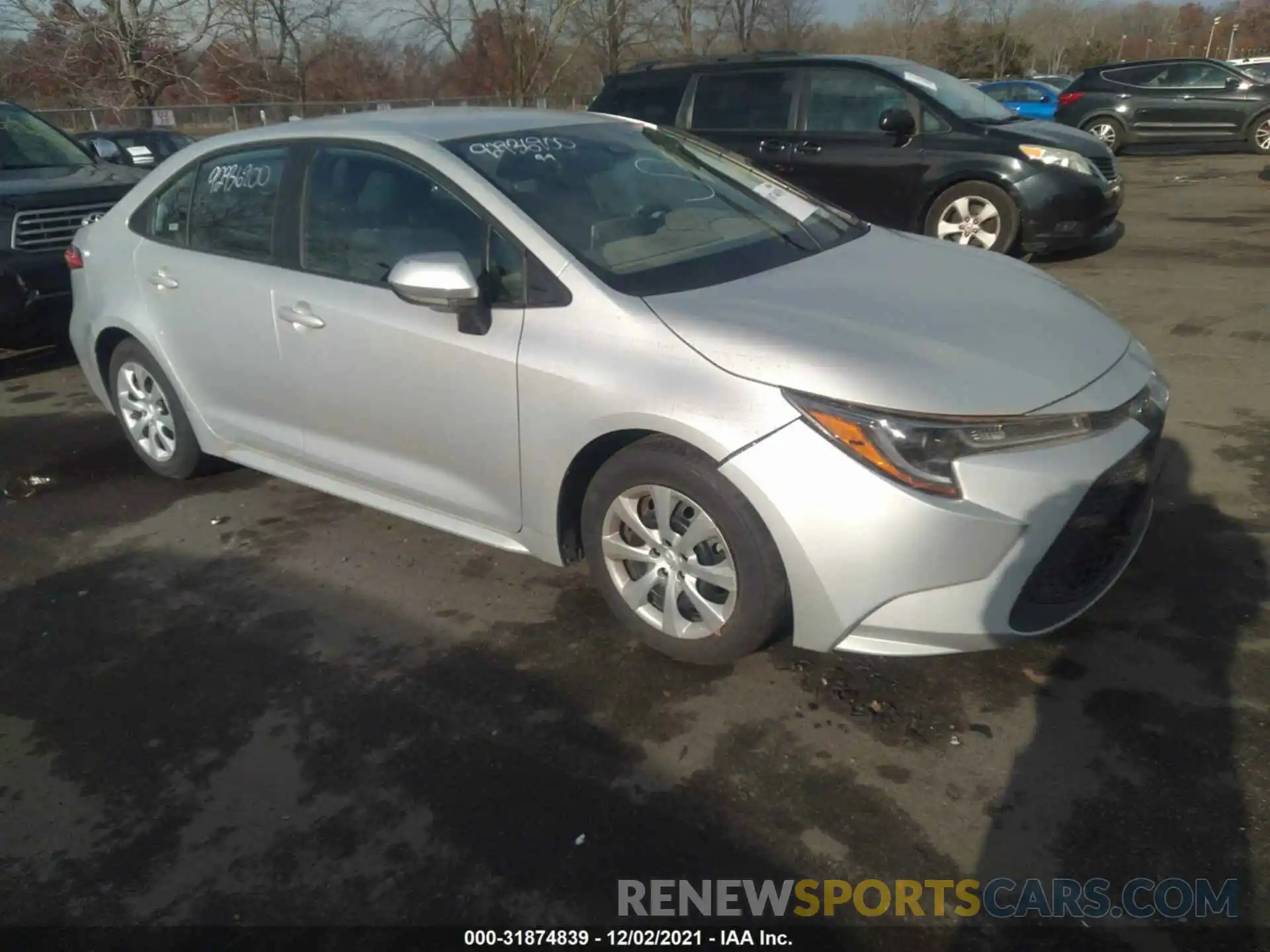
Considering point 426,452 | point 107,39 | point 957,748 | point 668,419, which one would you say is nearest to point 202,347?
point 426,452

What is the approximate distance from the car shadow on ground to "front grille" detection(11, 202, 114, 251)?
21.7ft

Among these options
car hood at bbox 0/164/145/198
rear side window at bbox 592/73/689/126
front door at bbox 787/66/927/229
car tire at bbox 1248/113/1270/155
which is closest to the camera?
car hood at bbox 0/164/145/198

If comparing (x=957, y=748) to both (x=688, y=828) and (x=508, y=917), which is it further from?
(x=508, y=917)

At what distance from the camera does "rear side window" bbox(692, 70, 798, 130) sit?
8.95 metres

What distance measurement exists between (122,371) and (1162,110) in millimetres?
17467

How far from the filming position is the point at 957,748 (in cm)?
288

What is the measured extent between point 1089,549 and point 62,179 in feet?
25.0

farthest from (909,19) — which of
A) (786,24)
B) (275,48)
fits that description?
(275,48)

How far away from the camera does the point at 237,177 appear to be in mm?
4395

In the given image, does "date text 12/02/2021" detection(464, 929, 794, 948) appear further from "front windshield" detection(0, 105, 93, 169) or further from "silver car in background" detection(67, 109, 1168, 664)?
"front windshield" detection(0, 105, 93, 169)

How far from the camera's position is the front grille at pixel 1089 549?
2.86 metres

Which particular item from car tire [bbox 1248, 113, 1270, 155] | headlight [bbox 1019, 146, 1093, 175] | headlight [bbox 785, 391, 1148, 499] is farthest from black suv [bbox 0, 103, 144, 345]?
car tire [bbox 1248, 113, 1270, 155]

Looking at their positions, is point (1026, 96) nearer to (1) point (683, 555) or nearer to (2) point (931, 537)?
(1) point (683, 555)

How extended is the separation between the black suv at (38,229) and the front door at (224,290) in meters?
2.73
